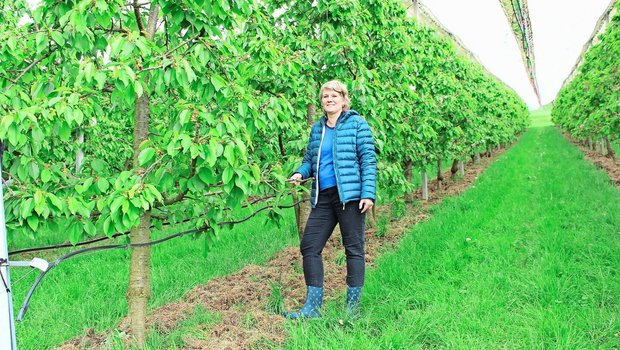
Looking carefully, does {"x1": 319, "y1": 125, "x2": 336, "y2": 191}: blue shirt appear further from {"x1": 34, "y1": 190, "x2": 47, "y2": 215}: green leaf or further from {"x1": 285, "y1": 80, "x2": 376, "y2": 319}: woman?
{"x1": 34, "y1": 190, "x2": 47, "y2": 215}: green leaf

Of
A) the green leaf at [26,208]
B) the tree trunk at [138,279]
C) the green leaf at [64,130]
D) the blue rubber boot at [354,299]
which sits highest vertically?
the green leaf at [64,130]

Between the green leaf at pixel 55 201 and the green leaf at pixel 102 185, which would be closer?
the green leaf at pixel 55 201

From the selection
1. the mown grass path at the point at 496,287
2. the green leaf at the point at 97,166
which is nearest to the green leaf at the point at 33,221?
the green leaf at the point at 97,166

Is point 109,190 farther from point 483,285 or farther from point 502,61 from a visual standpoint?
point 502,61

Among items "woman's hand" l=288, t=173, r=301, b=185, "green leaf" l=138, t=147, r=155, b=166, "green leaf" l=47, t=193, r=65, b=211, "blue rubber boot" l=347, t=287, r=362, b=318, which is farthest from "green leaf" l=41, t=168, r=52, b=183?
"blue rubber boot" l=347, t=287, r=362, b=318

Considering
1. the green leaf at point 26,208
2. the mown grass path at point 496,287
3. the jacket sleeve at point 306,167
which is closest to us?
the green leaf at point 26,208

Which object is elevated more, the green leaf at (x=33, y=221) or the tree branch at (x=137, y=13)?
the tree branch at (x=137, y=13)

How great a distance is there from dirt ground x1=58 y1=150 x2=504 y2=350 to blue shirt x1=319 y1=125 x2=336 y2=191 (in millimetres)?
1034

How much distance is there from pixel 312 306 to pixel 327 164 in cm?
105

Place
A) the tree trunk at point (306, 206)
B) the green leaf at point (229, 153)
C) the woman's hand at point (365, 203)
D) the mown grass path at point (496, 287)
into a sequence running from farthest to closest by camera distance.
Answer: the tree trunk at point (306, 206) → the woman's hand at point (365, 203) → the mown grass path at point (496, 287) → the green leaf at point (229, 153)

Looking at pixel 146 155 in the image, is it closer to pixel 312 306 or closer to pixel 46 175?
pixel 46 175

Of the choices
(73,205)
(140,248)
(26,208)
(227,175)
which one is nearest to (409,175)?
(140,248)

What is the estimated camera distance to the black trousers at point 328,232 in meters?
3.53

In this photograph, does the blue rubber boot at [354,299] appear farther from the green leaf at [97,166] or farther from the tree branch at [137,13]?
the tree branch at [137,13]
